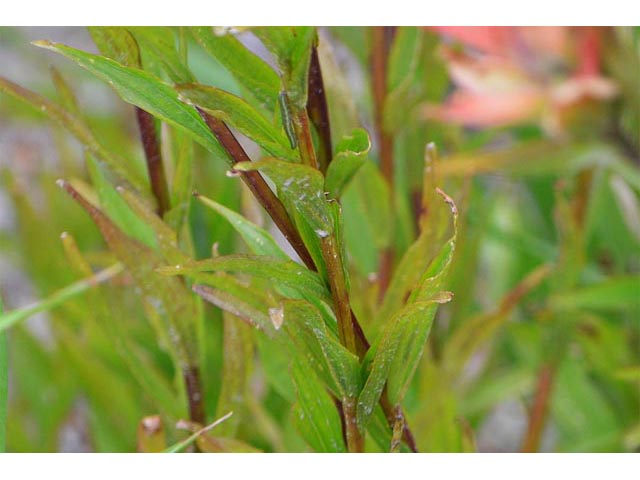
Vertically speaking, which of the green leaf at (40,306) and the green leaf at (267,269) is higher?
the green leaf at (267,269)

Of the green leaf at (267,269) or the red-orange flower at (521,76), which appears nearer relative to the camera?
the green leaf at (267,269)

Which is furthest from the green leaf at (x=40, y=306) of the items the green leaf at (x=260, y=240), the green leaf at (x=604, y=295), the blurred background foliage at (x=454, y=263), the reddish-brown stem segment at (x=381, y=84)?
the green leaf at (x=604, y=295)

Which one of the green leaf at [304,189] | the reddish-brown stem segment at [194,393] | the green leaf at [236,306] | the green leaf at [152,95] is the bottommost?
the reddish-brown stem segment at [194,393]

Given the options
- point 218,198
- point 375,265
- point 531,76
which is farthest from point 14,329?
point 531,76

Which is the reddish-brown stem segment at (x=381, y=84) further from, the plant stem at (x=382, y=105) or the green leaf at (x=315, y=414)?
the green leaf at (x=315, y=414)

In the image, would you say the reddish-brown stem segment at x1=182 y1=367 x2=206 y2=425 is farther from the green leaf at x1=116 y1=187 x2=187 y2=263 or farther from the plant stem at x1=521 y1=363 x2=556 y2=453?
the plant stem at x1=521 y1=363 x2=556 y2=453

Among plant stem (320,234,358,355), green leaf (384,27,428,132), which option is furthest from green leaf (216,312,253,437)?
green leaf (384,27,428,132)
